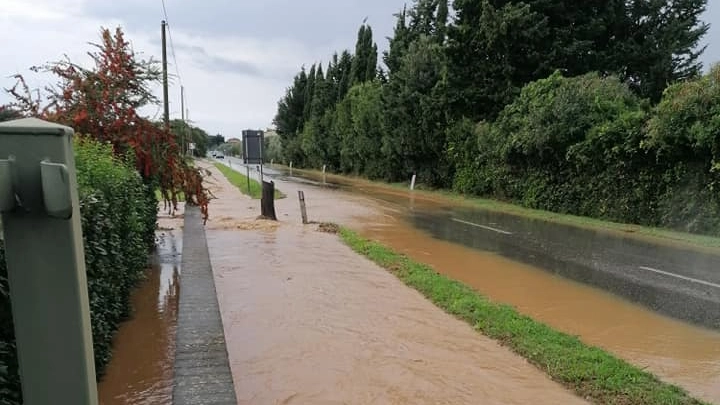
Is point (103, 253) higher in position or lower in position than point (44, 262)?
lower

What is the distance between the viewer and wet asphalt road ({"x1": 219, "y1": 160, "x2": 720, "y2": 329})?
8.22 m

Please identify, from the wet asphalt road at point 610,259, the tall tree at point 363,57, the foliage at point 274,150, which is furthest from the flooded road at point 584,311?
the foliage at point 274,150

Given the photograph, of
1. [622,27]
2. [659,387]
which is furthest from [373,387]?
[622,27]

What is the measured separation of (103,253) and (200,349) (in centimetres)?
108

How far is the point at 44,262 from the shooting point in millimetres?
1321

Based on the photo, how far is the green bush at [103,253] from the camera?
8.57ft

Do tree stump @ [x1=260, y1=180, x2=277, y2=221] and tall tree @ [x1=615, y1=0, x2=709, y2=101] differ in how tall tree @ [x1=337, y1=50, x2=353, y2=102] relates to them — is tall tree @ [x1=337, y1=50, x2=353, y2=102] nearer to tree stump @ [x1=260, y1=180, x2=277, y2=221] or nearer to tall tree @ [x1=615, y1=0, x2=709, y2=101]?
tall tree @ [x1=615, y1=0, x2=709, y2=101]

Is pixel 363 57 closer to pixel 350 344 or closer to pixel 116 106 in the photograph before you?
pixel 116 106

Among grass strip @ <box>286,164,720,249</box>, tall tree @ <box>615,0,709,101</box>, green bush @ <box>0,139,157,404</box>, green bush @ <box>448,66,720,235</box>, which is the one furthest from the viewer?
tall tree @ <box>615,0,709,101</box>

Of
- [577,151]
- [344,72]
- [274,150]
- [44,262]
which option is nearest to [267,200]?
[577,151]

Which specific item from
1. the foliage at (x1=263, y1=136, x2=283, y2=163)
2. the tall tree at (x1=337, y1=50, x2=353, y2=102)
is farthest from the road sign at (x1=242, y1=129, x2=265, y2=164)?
the foliage at (x1=263, y1=136, x2=283, y2=163)

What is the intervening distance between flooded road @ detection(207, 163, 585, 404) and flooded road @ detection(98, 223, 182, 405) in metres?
0.63

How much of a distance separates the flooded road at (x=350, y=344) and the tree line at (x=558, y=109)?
10460mm

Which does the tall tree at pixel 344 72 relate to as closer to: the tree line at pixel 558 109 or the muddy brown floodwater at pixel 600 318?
the tree line at pixel 558 109
